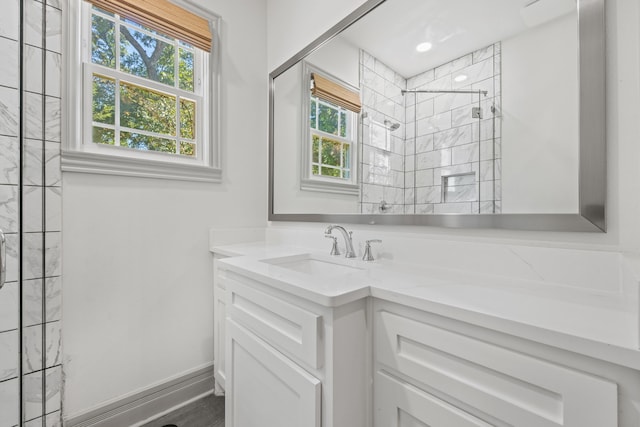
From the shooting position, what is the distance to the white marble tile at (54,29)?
119 centimetres

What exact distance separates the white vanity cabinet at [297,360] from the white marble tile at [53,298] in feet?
2.70

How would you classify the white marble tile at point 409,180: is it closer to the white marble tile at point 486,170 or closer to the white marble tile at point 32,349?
the white marble tile at point 486,170

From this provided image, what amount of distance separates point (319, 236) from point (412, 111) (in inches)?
31.7

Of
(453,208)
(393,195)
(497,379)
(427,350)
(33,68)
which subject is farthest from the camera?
(393,195)

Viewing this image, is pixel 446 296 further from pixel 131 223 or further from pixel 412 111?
pixel 131 223

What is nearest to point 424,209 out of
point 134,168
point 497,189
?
point 497,189

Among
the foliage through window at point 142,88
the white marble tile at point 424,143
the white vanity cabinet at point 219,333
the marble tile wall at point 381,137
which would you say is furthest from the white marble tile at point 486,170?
the foliage through window at point 142,88

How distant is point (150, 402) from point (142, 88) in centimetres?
168

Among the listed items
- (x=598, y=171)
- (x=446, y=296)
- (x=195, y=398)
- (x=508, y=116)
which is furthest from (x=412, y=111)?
(x=195, y=398)

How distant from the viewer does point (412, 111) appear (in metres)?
1.16

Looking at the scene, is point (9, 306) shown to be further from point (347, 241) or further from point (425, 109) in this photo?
point (425, 109)

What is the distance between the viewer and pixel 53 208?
3.96ft

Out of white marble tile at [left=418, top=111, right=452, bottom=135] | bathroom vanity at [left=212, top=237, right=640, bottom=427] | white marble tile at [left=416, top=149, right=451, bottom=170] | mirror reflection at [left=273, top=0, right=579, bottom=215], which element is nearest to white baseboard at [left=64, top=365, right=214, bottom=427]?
bathroom vanity at [left=212, top=237, right=640, bottom=427]

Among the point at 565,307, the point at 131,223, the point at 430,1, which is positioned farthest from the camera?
the point at 131,223
